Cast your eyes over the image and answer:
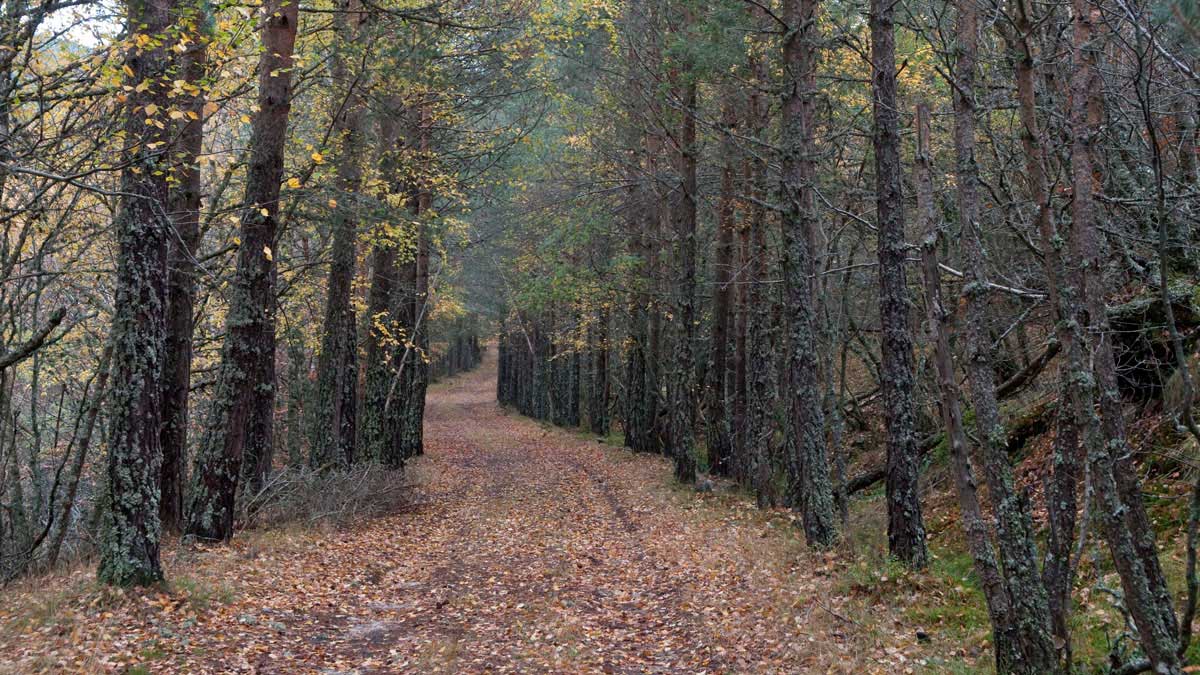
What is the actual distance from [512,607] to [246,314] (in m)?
5.21

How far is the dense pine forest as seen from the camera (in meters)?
5.13

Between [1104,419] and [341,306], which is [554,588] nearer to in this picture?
[1104,419]

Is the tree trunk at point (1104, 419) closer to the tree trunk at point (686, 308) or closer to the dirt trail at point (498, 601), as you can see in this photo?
the dirt trail at point (498, 601)

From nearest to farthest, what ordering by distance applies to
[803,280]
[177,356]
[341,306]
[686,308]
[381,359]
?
[177,356], [803,280], [341,306], [686,308], [381,359]

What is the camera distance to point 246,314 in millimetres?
10039

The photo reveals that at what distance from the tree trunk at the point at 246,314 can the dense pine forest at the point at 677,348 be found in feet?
0.17

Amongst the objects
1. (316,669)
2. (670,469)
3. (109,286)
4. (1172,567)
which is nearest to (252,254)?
(109,286)

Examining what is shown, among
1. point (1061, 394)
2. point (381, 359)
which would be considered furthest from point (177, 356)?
point (1061, 394)

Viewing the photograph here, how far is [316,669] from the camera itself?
21.0 feet

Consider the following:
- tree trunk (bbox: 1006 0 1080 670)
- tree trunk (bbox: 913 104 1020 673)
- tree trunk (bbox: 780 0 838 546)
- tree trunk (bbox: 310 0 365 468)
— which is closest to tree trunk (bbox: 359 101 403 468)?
tree trunk (bbox: 310 0 365 468)

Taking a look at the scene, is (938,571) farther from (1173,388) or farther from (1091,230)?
(1091,230)

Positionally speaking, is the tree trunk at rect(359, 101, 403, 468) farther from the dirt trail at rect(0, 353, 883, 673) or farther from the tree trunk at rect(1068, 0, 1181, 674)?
the tree trunk at rect(1068, 0, 1181, 674)

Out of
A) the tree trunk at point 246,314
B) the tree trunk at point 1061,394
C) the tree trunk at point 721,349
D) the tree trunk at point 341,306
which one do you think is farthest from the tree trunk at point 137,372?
the tree trunk at point 721,349

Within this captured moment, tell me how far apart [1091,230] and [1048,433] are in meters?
7.55
